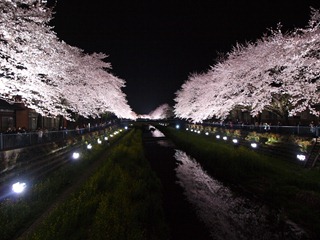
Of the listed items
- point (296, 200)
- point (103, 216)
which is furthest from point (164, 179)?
point (103, 216)

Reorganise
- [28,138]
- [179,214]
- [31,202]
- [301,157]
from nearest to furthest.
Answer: [31,202], [179,214], [28,138], [301,157]

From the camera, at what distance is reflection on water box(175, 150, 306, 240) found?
8.85 metres

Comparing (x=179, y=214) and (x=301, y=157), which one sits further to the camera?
(x=301, y=157)

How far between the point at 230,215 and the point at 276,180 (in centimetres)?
359

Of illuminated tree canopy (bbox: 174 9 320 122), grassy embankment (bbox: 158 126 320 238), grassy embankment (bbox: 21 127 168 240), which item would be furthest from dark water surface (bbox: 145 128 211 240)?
illuminated tree canopy (bbox: 174 9 320 122)

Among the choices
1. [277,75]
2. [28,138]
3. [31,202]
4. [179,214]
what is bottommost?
[179,214]

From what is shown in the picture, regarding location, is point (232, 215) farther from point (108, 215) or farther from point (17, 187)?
point (17, 187)

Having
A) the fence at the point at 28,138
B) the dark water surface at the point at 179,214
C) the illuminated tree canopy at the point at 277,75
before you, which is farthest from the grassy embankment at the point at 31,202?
the illuminated tree canopy at the point at 277,75

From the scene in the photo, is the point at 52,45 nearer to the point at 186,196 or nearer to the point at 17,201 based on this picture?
the point at 17,201

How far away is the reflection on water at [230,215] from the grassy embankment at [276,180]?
1.98 ft

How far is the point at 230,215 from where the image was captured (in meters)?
10.5

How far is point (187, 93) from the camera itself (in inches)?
2046

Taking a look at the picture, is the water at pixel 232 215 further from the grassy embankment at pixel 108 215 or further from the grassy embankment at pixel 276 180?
the grassy embankment at pixel 108 215

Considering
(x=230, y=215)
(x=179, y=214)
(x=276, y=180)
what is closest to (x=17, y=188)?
(x=179, y=214)
